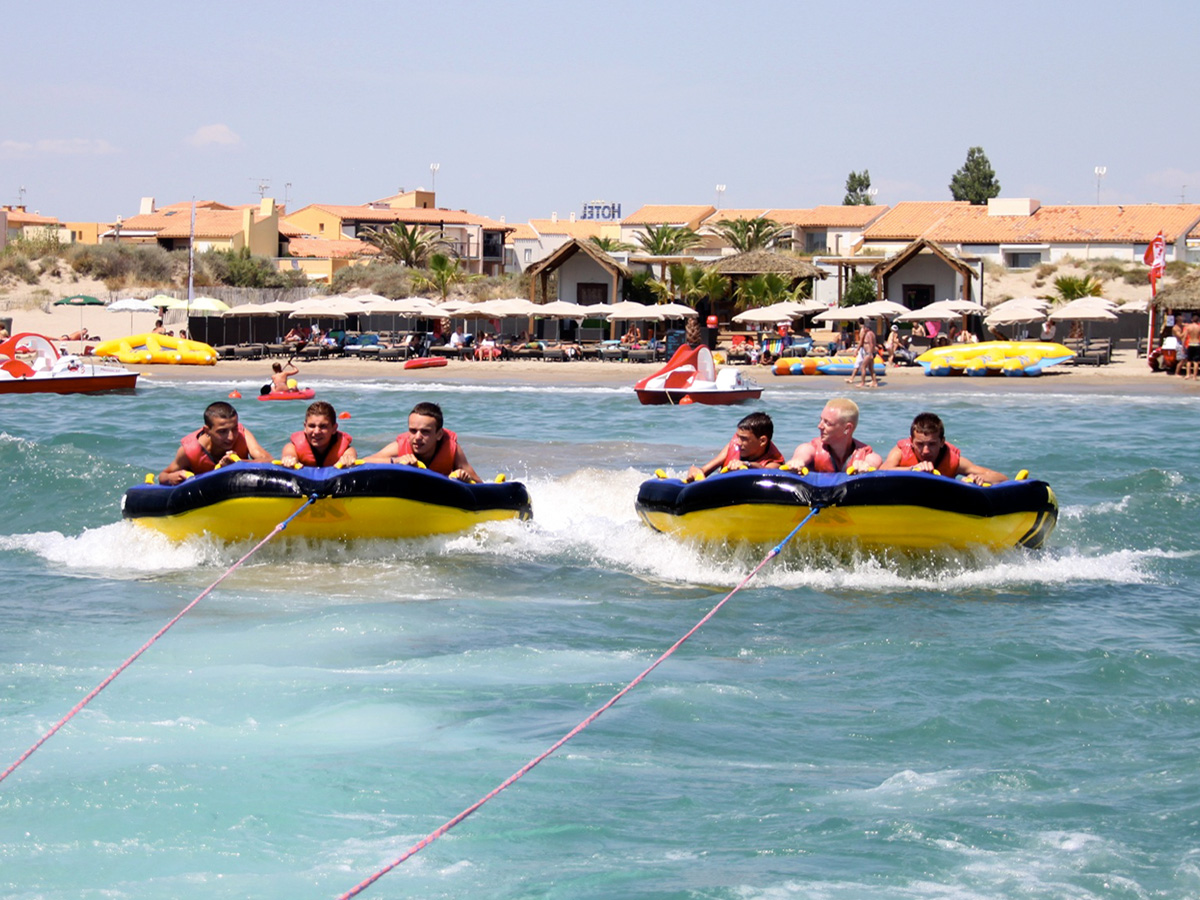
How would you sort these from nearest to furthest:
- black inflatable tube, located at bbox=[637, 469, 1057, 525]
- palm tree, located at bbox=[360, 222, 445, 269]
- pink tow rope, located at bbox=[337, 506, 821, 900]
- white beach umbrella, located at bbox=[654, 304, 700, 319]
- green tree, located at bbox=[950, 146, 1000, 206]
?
pink tow rope, located at bbox=[337, 506, 821, 900]
black inflatable tube, located at bbox=[637, 469, 1057, 525]
white beach umbrella, located at bbox=[654, 304, 700, 319]
palm tree, located at bbox=[360, 222, 445, 269]
green tree, located at bbox=[950, 146, 1000, 206]

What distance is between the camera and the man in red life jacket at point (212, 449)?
10.4m

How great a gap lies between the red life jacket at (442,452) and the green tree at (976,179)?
9593 centimetres

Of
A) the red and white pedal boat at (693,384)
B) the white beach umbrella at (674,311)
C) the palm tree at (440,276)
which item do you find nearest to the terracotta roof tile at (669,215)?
the palm tree at (440,276)

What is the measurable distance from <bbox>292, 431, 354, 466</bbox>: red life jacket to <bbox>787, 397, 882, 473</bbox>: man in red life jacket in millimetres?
3426

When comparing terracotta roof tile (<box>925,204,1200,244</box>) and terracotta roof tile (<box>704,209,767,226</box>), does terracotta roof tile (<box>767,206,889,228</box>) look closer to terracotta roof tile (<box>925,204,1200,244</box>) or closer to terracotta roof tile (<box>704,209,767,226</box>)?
terracotta roof tile (<box>704,209,767,226</box>)

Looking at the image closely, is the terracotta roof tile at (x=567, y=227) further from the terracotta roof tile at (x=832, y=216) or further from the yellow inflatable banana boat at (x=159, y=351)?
the yellow inflatable banana boat at (x=159, y=351)

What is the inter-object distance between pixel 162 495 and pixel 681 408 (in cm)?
1553

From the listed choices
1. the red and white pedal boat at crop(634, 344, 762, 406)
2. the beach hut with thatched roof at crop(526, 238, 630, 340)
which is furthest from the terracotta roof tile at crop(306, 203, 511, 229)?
the red and white pedal boat at crop(634, 344, 762, 406)

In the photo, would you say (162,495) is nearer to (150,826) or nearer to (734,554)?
(734,554)

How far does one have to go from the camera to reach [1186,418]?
80.2ft

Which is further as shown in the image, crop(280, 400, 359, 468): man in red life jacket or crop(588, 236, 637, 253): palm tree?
crop(588, 236, 637, 253): palm tree

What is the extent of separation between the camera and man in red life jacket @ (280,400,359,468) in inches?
400

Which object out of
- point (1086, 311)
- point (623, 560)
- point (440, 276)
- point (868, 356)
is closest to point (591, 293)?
point (440, 276)

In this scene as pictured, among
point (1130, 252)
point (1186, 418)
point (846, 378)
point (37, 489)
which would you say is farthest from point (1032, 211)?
point (37, 489)
